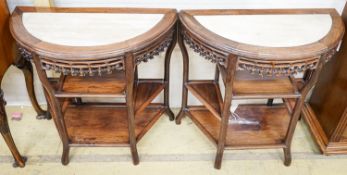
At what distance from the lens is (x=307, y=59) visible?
1.31 meters

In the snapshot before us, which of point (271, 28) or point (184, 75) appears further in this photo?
point (184, 75)

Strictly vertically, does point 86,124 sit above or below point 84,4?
below

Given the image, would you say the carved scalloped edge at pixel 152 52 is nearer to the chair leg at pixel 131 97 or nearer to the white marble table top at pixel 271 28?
the chair leg at pixel 131 97

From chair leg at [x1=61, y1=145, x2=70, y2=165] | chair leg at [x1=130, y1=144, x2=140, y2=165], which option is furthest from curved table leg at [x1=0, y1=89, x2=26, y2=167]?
chair leg at [x1=130, y1=144, x2=140, y2=165]

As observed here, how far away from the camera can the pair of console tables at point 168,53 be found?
4.24 feet

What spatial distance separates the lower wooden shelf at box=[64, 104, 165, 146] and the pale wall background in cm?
21

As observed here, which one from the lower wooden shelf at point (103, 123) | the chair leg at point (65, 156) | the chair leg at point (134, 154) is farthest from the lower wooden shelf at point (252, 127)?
the chair leg at point (65, 156)

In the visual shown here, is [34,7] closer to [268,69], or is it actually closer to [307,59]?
[268,69]

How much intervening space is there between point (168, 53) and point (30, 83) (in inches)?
29.5

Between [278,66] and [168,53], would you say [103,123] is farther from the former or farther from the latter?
[278,66]

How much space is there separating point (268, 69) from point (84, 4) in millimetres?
916

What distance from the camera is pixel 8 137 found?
63.4 inches

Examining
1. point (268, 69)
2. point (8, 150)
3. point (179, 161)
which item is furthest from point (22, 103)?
point (268, 69)

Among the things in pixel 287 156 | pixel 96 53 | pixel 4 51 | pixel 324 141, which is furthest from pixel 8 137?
pixel 324 141
